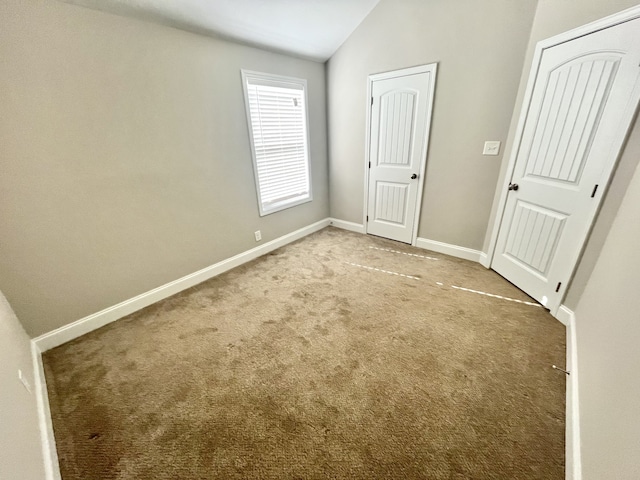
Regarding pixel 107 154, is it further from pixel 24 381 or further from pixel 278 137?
pixel 278 137

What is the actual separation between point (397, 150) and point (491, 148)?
1020 mm

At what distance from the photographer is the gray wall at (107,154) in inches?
64.3

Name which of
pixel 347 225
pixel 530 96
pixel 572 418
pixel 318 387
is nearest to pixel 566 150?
pixel 530 96

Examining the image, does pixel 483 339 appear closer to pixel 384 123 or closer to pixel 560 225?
pixel 560 225

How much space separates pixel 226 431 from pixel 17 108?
2.34 metres

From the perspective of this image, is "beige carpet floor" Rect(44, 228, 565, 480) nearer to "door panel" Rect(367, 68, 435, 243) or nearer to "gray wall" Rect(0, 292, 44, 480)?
"gray wall" Rect(0, 292, 44, 480)

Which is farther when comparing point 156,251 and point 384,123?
point 384,123

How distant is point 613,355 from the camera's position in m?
1.12

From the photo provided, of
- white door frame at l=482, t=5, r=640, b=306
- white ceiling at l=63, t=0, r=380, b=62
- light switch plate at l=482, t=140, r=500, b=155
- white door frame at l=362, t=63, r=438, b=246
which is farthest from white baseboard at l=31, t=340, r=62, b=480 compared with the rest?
light switch plate at l=482, t=140, r=500, b=155

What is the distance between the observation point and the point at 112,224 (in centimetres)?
209

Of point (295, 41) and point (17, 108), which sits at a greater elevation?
point (295, 41)

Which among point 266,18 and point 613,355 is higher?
point 266,18

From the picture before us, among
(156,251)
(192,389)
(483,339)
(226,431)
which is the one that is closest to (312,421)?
(226,431)

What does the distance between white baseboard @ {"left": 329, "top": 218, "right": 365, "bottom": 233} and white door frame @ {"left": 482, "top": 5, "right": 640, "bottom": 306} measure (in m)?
1.73
